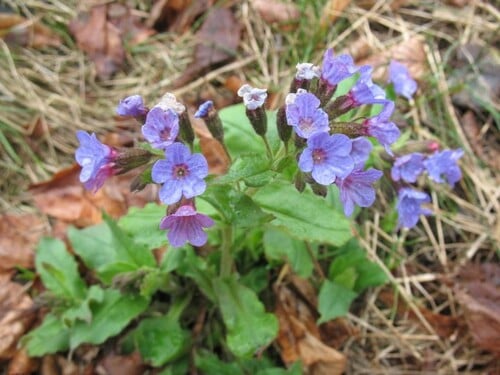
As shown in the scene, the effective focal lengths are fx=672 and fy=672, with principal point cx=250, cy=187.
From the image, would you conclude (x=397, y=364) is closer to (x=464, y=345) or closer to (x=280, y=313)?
(x=464, y=345)

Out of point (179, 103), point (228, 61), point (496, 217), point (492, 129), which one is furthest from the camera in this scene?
point (228, 61)

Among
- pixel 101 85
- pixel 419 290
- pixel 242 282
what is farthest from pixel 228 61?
pixel 419 290

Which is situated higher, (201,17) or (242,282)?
(201,17)

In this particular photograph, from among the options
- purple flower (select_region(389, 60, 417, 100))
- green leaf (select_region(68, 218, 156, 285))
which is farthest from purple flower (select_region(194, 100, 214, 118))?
purple flower (select_region(389, 60, 417, 100))

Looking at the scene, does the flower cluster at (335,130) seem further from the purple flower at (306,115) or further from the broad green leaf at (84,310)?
the broad green leaf at (84,310)

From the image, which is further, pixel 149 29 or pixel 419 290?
pixel 149 29

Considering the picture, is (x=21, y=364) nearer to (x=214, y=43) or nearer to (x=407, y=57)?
(x=214, y=43)

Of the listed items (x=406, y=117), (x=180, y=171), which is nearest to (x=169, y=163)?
(x=180, y=171)
